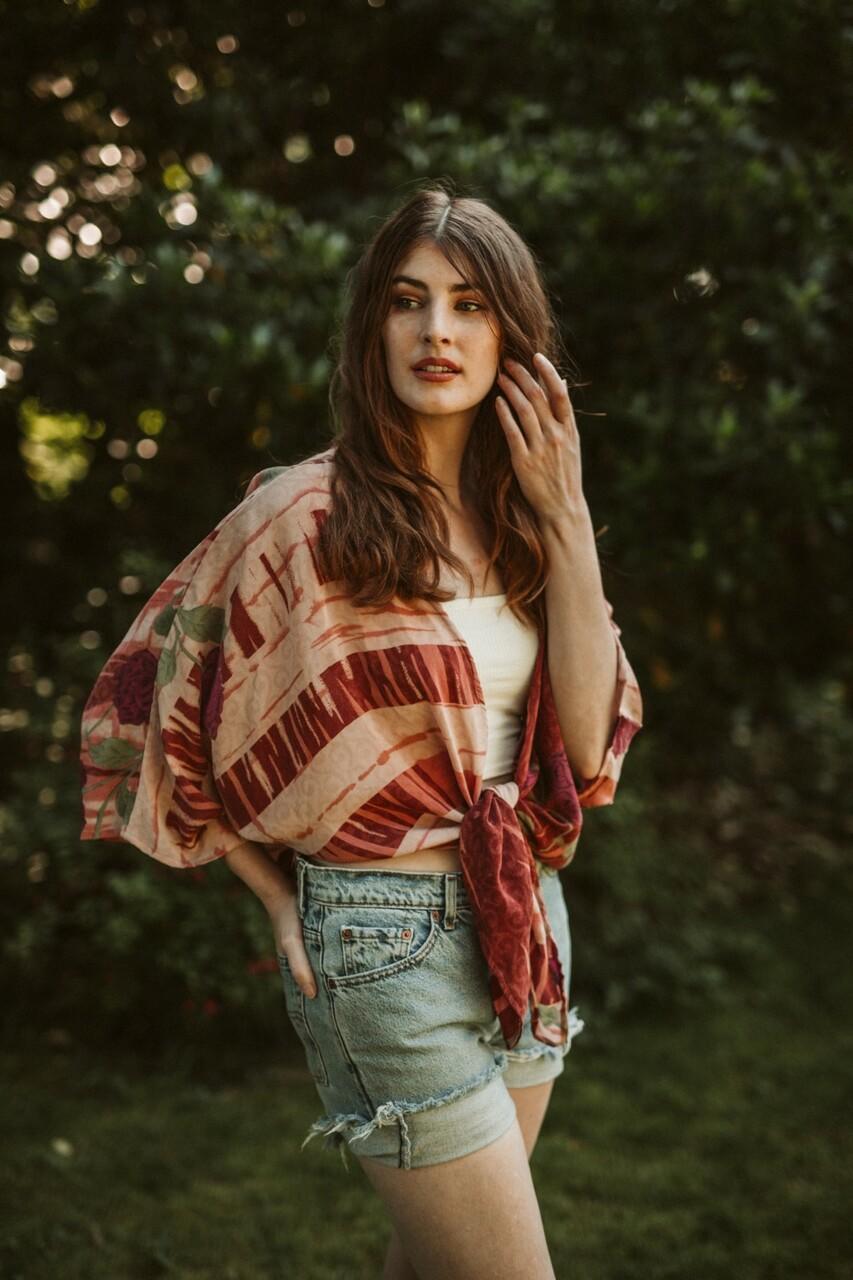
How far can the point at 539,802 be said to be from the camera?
6.98 ft

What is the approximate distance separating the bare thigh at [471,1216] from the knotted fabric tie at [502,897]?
208 mm

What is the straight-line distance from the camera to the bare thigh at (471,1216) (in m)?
1.75

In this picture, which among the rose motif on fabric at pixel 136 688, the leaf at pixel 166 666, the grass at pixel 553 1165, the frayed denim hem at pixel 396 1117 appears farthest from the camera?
the grass at pixel 553 1165

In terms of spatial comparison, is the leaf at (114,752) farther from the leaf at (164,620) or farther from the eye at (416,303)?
the eye at (416,303)

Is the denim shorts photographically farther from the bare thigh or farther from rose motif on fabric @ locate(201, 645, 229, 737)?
rose motif on fabric @ locate(201, 645, 229, 737)

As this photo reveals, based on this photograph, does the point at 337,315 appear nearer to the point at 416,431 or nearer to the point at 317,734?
the point at 416,431

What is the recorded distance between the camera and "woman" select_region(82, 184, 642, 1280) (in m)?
1.78

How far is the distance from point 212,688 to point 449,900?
1.77 ft

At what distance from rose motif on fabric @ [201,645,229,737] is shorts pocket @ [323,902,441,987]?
14.8 inches

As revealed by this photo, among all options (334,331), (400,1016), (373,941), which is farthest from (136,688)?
(334,331)

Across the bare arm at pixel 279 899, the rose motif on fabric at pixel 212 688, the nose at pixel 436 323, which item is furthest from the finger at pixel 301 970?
the nose at pixel 436 323

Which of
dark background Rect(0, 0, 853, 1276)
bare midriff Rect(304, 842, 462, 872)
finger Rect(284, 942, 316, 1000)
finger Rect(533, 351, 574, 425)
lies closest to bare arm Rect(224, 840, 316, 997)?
finger Rect(284, 942, 316, 1000)

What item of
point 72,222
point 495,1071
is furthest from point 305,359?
point 495,1071

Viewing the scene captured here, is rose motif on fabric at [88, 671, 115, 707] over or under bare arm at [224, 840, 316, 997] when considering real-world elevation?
over
